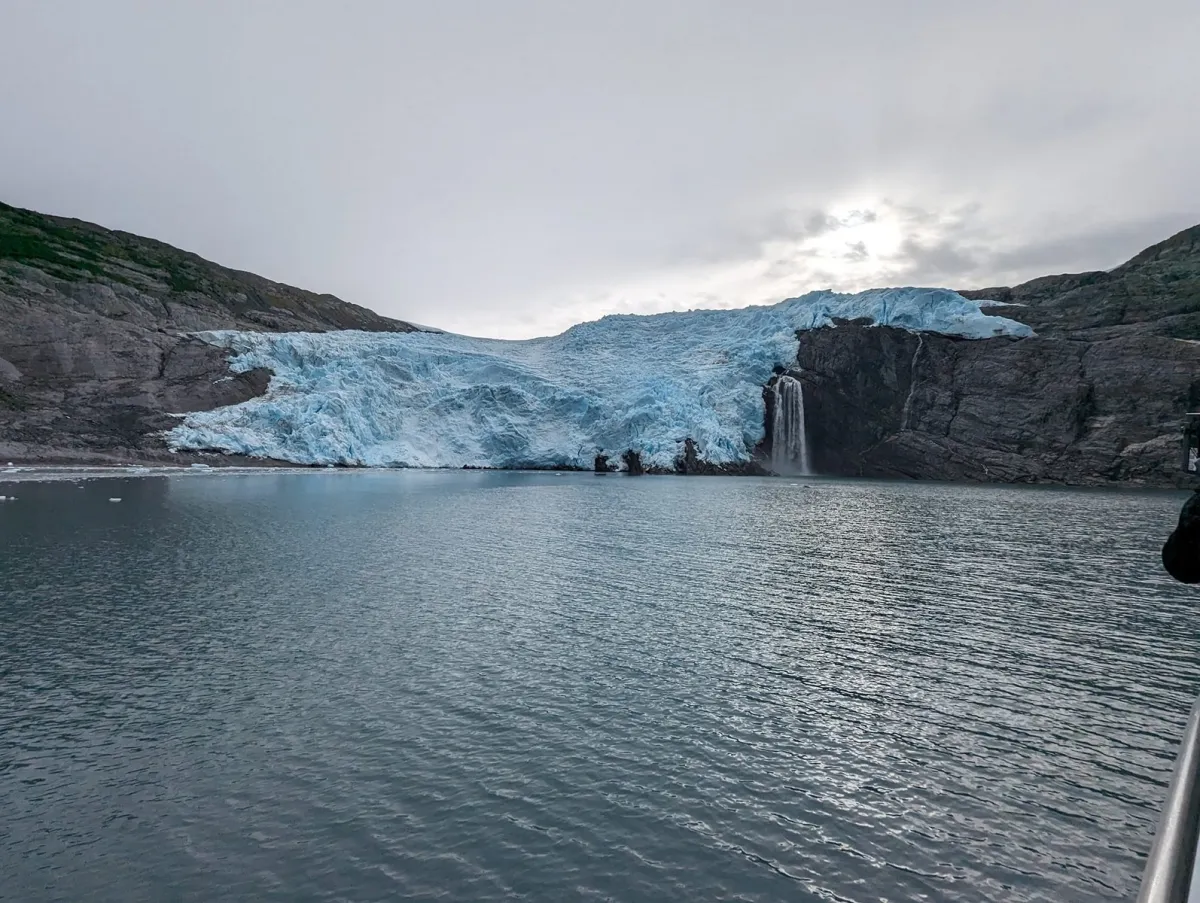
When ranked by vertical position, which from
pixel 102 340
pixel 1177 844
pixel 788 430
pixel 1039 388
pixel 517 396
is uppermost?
pixel 1039 388

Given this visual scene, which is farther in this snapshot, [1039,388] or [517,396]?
[517,396]

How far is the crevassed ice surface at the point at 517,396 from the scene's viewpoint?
65719 mm

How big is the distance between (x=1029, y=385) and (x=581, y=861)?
250 feet

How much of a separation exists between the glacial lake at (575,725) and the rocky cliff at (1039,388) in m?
51.2

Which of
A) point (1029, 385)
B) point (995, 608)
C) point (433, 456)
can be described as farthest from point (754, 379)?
point (995, 608)

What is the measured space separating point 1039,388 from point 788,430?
2400 cm

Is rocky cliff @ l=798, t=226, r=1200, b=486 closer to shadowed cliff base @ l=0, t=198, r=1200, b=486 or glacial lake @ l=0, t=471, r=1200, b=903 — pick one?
shadowed cliff base @ l=0, t=198, r=1200, b=486

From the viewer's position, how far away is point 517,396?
242 feet

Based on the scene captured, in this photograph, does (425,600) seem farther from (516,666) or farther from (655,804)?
(655,804)

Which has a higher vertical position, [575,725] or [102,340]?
[102,340]

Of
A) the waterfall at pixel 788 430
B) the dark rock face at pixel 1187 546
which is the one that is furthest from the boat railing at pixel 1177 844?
the waterfall at pixel 788 430

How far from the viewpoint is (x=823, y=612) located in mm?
16703

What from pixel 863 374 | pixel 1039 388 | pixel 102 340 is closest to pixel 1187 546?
pixel 1039 388

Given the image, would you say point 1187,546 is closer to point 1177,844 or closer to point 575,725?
point 1177,844
